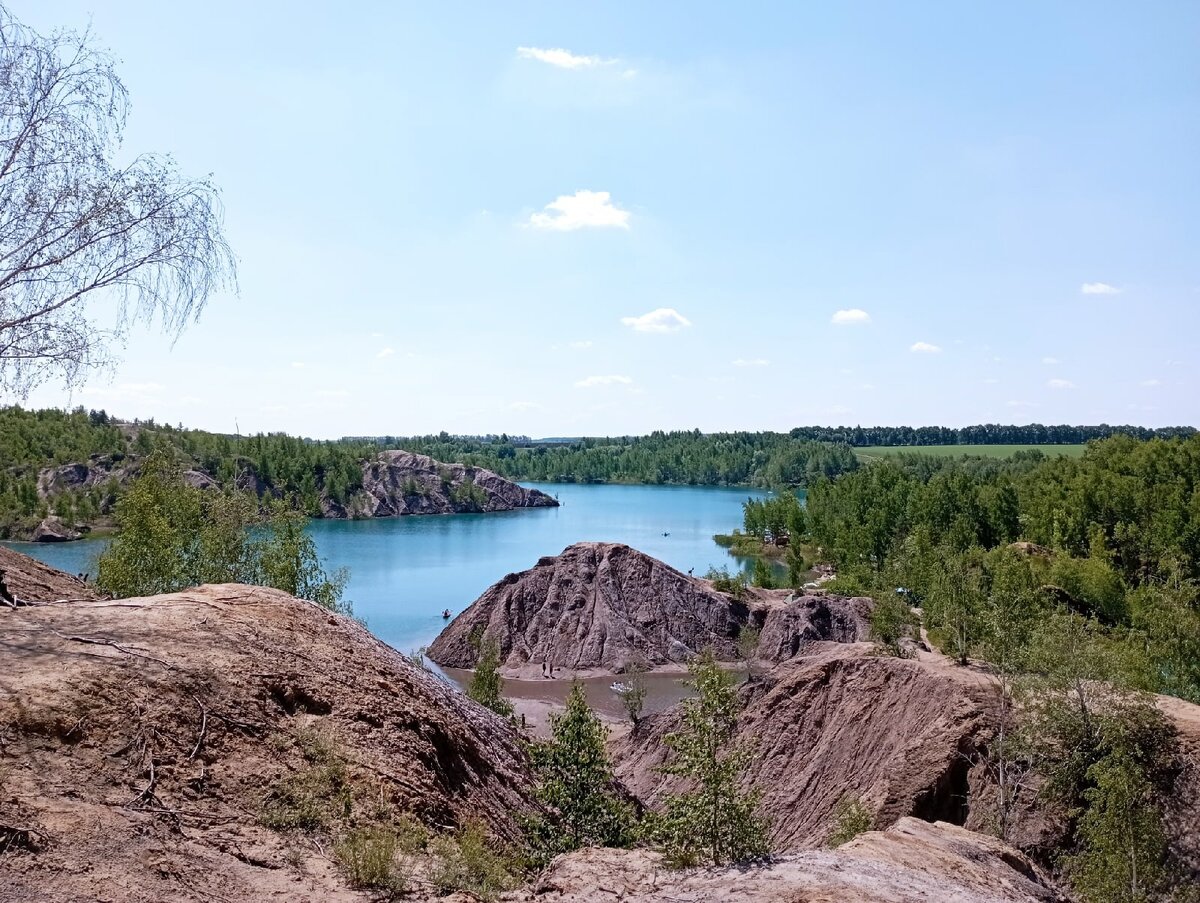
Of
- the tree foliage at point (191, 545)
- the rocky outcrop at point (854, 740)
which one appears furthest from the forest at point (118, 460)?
the rocky outcrop at point (854, 740)

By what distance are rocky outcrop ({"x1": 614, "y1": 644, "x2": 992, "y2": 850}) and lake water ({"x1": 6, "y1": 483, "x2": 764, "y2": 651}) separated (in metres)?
30.7

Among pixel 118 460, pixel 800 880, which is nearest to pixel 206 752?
pixel 800 880

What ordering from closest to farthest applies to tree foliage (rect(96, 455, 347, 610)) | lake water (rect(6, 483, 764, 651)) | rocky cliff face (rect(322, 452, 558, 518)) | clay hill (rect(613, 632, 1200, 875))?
clay hill (rect(613, 632, 1200, 875)) → tree foliage (rect(96, 455, 347, 610)) → lake water (rect(6, 483, 764, 651)) → rocky cliff face (rect(322, 452, 558, 518))

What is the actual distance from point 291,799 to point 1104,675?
73.2ft

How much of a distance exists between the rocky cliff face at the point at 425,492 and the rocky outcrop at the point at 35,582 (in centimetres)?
12614

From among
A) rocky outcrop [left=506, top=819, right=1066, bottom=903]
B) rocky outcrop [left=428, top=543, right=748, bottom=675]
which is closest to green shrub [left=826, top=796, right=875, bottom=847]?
rocky outcrop [left=506, top=819, right=1066, bottom=903]

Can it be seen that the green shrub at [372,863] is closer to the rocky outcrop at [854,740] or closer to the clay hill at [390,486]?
the rocky outcrop at [854,740]

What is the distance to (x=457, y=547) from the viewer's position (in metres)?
110

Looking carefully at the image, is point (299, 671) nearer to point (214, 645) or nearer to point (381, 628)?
point (214, 645)

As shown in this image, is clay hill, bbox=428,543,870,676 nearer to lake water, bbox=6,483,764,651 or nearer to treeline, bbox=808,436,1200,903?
lake water, bbox=6,483,764,651

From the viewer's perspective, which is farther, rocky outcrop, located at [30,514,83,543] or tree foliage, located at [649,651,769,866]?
rocky outcrop, located at [30,514,83,543]

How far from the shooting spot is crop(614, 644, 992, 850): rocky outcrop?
77.9ft

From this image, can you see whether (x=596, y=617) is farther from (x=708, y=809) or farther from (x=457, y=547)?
(x=457, y=547)

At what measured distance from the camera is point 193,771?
9344 mm
